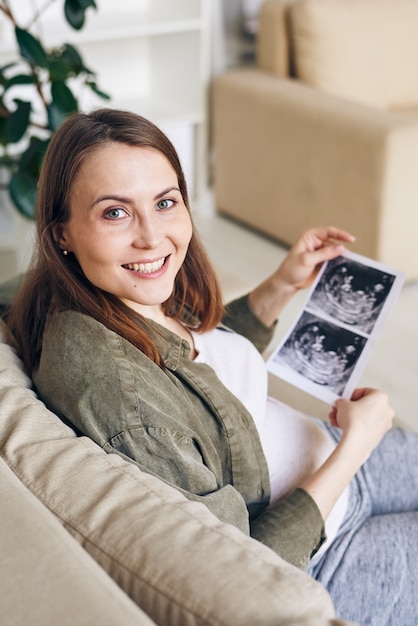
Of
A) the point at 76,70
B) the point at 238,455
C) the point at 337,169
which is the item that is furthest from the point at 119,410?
the point at 337,169

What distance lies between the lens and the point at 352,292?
142 centimetres

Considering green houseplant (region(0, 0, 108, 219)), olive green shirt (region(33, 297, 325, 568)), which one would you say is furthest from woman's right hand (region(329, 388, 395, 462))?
green houseplant (region(0, 0, 108, 219))

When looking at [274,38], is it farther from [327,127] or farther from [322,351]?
[322,351]

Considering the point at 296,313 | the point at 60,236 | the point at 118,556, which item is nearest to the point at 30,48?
the point at 296,313

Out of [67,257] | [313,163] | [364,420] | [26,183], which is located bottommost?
[313,163]

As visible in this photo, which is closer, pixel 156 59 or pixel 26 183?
pixel 26 183

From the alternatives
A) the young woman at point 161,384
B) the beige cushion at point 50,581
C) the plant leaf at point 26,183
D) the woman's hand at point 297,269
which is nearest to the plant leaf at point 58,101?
the plant leaf at point 26,183

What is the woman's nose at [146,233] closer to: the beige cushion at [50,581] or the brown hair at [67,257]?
the brown hair at [67,257]

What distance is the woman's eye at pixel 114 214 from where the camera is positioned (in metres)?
1.06

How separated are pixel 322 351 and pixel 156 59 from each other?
260 centimetres

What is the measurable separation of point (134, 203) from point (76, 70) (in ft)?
4.96

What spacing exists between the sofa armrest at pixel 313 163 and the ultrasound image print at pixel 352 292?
1.37 metres

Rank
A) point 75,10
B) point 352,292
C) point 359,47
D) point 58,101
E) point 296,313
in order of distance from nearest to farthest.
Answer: point 352,292 < point 75,10 < point 58,101 < point 296,313 < point 359,47

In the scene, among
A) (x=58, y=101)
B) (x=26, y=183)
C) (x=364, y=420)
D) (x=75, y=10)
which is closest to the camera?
(x=364, y=420)
